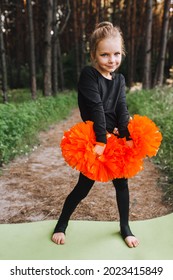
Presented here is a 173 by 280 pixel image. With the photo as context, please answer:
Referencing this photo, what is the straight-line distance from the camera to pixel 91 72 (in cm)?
259

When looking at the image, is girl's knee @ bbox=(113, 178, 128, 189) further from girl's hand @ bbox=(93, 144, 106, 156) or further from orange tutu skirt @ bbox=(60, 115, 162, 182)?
girl's hand @ bbox=(93, 144, 106, 156)

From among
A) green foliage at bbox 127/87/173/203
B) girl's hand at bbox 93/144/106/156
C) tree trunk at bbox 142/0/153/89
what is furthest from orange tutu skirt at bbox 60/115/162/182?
tree trunk at bbox 142/0/153/89

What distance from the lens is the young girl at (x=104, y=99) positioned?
2.55 m

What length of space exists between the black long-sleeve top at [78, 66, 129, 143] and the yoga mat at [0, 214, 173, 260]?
84 cm

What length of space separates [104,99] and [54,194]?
1.98 m

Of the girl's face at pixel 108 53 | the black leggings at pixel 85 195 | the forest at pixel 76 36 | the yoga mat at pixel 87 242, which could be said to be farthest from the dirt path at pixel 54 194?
the forest at pixel 76 36

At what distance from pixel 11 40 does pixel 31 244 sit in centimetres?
2384

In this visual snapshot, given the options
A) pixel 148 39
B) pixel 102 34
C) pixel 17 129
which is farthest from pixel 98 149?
pixel 148 39

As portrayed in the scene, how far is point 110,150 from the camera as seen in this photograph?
8.48ft

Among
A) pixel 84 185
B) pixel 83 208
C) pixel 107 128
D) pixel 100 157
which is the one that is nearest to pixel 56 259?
pixel 84 185

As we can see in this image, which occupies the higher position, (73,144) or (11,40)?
(73,144)

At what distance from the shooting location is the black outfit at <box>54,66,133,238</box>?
8.35 feet

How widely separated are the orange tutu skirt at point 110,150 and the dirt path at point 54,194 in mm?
1145

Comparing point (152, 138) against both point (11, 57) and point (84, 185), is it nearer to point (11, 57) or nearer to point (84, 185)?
point (84, 185)
